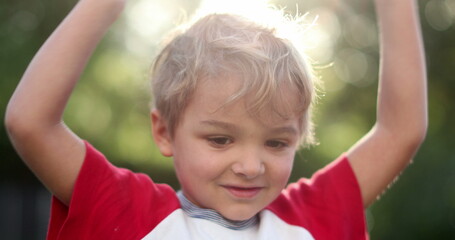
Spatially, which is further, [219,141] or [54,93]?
[219,141]

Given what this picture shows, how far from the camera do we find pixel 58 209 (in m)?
1.75

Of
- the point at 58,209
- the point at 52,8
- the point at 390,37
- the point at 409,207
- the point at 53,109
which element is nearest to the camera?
the point at 53,109

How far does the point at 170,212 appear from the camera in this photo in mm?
1804

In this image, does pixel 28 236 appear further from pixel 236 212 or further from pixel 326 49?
pixel 236 212

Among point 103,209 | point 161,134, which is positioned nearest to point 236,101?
point 161,134

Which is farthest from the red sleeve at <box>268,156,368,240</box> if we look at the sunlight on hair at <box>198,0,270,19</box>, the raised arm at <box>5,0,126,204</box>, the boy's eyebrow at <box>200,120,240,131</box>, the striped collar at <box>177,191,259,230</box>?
the raised arm at <box>5,0,126,204</box>

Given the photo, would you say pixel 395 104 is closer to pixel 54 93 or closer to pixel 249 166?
pixel 249 166

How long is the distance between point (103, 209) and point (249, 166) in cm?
39

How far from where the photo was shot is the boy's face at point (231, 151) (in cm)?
172

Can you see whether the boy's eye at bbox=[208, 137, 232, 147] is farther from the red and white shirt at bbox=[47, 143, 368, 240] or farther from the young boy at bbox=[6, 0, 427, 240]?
the red and white shirt at bbox=[47, 143, 368, 240]

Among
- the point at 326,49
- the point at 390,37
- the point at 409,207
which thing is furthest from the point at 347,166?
the point at 326,49

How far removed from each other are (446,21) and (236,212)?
5571 millimetres

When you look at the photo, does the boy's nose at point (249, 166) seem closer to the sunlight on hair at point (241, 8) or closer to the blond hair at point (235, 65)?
the blond hair at point (235, 65)

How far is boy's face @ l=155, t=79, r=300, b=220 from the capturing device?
5.64ft
